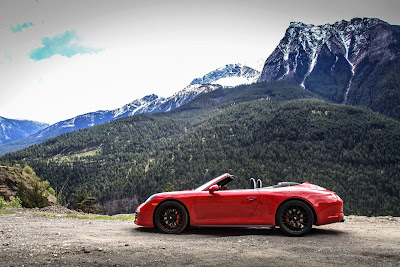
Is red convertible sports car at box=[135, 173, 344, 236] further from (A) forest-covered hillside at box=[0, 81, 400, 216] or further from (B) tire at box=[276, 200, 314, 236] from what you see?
(A) forest-covered hillside at box=[0, 81, 400, 216]

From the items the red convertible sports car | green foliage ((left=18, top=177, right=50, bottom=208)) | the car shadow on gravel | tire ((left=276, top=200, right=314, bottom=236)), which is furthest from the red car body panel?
green foliage ((left=18, top=177, right=50, bottom=208))

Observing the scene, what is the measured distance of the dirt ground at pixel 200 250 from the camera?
12.5ft

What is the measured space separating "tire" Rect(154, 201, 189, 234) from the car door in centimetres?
37

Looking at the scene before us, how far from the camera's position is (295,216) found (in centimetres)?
593

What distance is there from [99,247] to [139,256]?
0.94 m

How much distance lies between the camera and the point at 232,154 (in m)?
158

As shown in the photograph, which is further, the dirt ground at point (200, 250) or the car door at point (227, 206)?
the car door at point (227, 206)

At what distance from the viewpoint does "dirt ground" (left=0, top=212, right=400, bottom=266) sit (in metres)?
3.81

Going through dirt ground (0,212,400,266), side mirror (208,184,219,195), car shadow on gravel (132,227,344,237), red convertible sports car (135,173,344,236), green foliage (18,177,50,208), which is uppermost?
side mirror (208,184,219,195)

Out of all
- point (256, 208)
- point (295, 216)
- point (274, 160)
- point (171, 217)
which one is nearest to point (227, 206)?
point (256, 208)

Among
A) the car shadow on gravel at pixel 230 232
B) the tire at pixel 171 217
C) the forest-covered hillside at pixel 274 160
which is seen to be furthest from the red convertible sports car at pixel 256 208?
the forest-covered hillside at pixel 274 160

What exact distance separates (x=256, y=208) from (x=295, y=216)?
88 cm

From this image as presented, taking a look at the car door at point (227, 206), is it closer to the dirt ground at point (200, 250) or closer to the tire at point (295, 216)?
the dirt ground at point (200, 250)

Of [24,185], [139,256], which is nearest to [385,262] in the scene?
[139,256]
